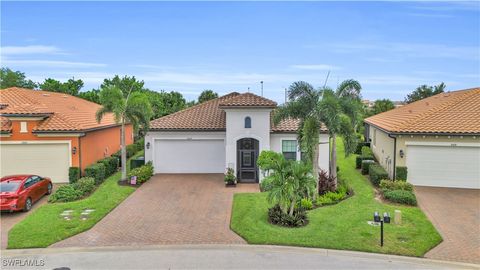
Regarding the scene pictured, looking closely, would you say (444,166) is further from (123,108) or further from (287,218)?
(123,108)

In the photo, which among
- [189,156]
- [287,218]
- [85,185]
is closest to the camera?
[287,218]

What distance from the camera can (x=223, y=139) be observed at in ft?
72.9

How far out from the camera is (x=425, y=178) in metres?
18.5

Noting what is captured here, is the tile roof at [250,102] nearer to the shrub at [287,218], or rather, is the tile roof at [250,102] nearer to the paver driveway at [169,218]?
the paver driveway at [169,218]

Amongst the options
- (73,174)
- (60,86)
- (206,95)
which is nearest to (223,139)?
(73,174)

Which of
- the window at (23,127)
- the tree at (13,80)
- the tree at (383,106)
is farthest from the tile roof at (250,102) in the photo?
the tree at (13,80)

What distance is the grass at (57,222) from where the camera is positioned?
450 inches

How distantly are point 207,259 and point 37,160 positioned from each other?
14.1m

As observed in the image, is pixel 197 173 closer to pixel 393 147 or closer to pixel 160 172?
pixel 160 172

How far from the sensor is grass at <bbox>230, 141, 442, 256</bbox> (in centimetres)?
1098

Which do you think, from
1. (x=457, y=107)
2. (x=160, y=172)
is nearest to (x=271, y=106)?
(x=160, y=172)

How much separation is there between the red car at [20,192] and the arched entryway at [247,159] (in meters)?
9.86

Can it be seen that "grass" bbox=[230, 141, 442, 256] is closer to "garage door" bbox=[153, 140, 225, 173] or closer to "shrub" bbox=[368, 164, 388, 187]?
"shrub" bbox=[368, 164, 388, 187]

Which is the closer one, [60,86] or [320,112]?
[320,112]
